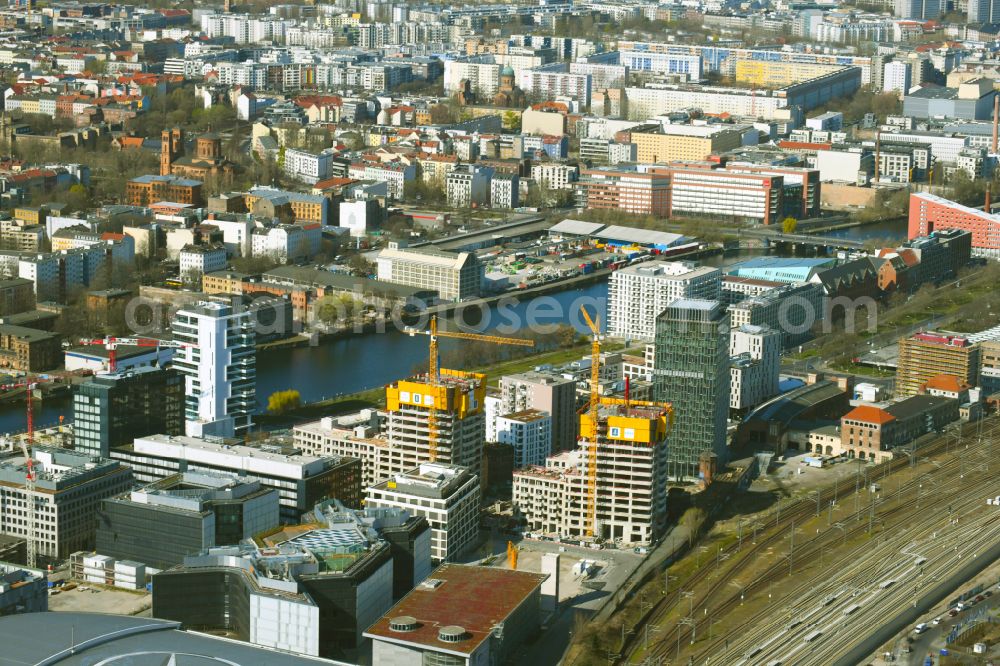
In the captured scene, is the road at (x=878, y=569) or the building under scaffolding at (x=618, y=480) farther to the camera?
the building under scaffolding at (x=618, y=480)

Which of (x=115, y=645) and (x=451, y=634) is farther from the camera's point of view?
(x=451, y=634)

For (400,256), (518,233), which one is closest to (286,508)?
(400,256)

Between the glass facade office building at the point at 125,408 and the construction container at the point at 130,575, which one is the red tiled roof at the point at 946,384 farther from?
the construction container at the point at 130,575

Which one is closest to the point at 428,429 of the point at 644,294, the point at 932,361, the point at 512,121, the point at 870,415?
the point at 870,415

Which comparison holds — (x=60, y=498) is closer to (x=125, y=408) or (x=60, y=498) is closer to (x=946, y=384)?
(x=125, y=408)

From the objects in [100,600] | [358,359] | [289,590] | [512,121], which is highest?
[512,121]

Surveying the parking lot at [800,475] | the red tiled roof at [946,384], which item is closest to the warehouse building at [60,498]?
the parking lot at [800,475]
